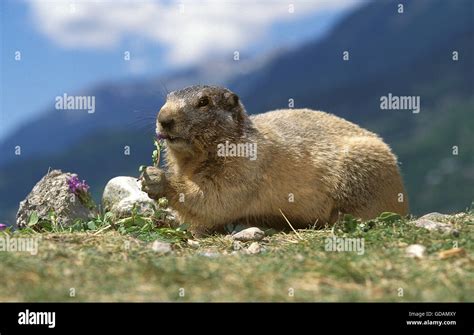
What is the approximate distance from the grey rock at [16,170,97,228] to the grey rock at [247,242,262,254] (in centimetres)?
338

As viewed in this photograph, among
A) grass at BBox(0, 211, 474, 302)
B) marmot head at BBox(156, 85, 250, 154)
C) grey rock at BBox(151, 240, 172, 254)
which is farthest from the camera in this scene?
marmot head at BBox(156, 85, 250, 154)

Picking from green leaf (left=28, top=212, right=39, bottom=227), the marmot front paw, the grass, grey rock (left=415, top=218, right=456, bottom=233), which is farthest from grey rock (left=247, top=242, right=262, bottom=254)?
green leaf (left=28, top=212, right=39, bottom=227)

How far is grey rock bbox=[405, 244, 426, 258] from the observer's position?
8.26 metres

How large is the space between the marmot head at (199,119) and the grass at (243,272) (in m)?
1.74

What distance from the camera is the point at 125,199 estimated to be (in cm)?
1185

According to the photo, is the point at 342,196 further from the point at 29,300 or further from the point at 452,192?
the point at 452,192

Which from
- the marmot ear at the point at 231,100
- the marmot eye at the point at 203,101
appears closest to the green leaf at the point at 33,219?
the marmot eye at the point at 203,101

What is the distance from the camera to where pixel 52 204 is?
11750 mm

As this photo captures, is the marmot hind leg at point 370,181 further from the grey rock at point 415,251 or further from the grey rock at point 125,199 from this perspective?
the grey rock at point 125,199

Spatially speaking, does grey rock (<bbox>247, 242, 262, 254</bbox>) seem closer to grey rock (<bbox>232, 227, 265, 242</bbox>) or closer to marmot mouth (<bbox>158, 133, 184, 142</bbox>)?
grey rock (<bbox>232, 227, 265, 242</bbox>)

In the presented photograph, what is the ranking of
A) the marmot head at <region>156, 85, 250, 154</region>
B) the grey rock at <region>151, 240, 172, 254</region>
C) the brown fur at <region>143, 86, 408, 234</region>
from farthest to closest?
the brown fur at <region>143, 86, 408, 234</region>
the marmot head at <region>156, 85, 250, 154</region>
the grey rock at <region>151, 240, 172, 254</region>

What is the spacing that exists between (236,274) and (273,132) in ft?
16.0

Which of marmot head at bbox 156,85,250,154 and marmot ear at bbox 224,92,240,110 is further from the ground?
marmot ear at bbox 224,92,240,110

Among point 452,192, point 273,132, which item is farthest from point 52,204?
point 452,192
